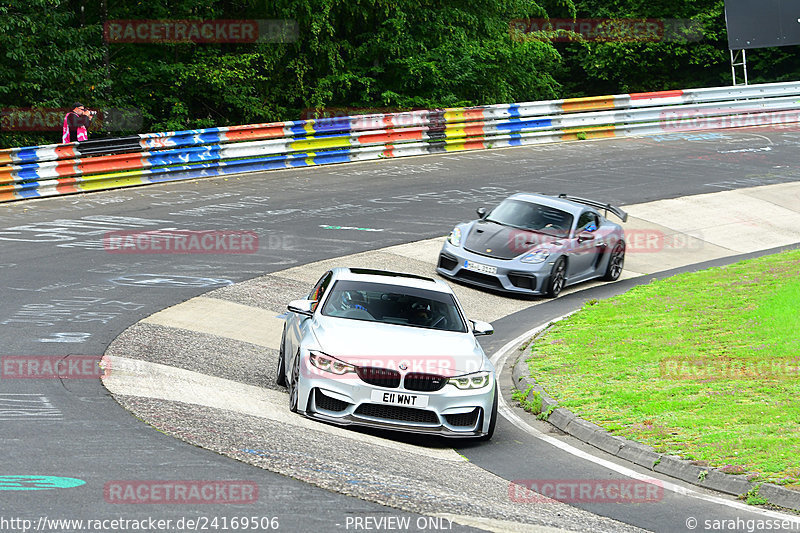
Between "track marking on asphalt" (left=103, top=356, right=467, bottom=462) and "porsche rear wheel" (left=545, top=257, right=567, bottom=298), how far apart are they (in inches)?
304

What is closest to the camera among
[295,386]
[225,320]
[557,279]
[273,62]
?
[295,386]

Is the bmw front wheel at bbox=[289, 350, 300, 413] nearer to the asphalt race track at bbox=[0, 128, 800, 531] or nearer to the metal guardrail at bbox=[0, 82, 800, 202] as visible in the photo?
the asphalt race track at bbox=[0, 128, 800, 531]

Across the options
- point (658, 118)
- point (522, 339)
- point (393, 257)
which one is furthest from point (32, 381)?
point (658, 118)

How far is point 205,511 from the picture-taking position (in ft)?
22.7

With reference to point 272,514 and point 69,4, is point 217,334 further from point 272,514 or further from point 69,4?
point 69,4

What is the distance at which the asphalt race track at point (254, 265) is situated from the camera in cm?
752

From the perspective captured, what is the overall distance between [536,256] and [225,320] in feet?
19.1

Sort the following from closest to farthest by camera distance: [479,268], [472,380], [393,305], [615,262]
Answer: [472,380] → [393,305] → [479,268] → [615,262]

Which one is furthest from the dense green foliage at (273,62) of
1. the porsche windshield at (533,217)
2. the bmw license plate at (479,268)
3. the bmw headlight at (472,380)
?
the bmw headlight at (472,380)

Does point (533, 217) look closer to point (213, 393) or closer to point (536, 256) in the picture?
point (536, 256)

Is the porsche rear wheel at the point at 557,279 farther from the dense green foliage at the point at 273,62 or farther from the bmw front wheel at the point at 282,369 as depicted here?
the dense green foliage at the point at 273,62

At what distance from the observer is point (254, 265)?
17.9 m

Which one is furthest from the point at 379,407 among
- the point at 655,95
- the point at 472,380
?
the point at 655,95

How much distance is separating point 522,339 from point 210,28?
762 inches
